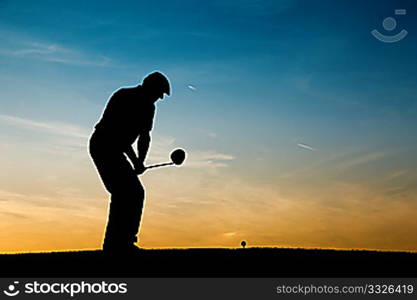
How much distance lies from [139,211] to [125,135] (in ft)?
4.85

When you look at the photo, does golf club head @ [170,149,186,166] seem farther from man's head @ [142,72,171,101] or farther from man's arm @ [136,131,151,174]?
man's head @ [142,72,171,101]

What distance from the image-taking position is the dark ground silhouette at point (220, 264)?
1029 cm

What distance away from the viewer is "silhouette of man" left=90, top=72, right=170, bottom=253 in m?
11.6

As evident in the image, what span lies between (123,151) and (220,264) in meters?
2.86

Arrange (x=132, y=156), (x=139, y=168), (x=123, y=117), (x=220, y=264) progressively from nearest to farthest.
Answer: (x=220, y=264) < (x=123, y=117) < (x=132, y=156) < (x=139, y=168)

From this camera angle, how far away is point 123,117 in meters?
11.9

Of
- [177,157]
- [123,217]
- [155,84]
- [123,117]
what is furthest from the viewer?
[177,157]

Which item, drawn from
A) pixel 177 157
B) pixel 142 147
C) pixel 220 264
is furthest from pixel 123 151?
pixel 220 264

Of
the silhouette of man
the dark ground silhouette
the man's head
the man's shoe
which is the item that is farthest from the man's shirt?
the dark ground silhouette

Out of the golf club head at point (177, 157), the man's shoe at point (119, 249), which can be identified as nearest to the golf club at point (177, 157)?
the golf club head at point (177, 157)

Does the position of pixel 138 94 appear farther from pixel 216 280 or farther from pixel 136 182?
pixel 216 280

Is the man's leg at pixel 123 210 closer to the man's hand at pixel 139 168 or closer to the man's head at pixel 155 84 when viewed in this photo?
the man's hand at pixel 139 168

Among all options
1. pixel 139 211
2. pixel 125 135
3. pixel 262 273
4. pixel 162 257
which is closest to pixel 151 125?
pixel 125 135

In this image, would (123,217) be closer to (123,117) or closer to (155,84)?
(123,117)
